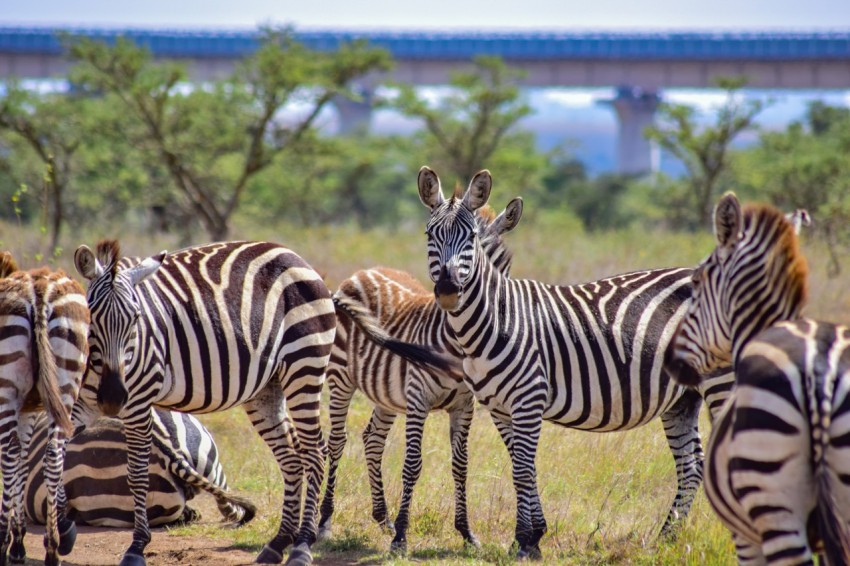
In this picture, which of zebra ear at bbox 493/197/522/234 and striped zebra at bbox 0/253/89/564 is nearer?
striped zebra at bbox 0/253/89/564

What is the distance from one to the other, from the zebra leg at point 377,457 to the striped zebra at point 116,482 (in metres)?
0.86

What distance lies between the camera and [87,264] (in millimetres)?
5332

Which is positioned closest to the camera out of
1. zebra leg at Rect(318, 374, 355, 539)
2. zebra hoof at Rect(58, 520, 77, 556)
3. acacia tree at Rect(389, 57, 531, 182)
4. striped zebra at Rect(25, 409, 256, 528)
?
zebra hoof at Rect(58, 520, 77, 556)

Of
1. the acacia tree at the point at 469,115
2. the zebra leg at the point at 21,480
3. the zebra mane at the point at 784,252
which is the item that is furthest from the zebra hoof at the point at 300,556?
the acacia tree at the point at 469,115

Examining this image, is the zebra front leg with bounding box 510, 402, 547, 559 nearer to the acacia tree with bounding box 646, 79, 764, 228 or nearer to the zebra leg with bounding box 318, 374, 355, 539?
the zebra leg with bounding box 318, 374, 355, 539

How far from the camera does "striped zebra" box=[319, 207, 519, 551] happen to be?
652cm

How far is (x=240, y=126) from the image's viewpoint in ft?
74.0

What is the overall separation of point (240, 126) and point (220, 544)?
56.1 ft

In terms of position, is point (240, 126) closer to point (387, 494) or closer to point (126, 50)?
point (126, 50)

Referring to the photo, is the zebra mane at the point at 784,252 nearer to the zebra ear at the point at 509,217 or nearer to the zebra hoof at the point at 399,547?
the zebra ear at the point at 509,217

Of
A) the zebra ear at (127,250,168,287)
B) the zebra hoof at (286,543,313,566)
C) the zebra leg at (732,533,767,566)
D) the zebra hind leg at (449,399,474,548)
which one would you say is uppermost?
the zebra ear at (127,250,168,287)

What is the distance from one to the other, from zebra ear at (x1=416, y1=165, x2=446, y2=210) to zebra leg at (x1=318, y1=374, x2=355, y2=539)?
1.79 metres

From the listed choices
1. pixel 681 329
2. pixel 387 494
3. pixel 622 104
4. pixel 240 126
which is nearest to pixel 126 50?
pixel 240 126

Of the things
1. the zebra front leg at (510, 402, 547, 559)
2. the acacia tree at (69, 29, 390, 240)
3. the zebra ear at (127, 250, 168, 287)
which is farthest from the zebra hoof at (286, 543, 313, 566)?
the acacia tree at (69, 29, 390, 240)
